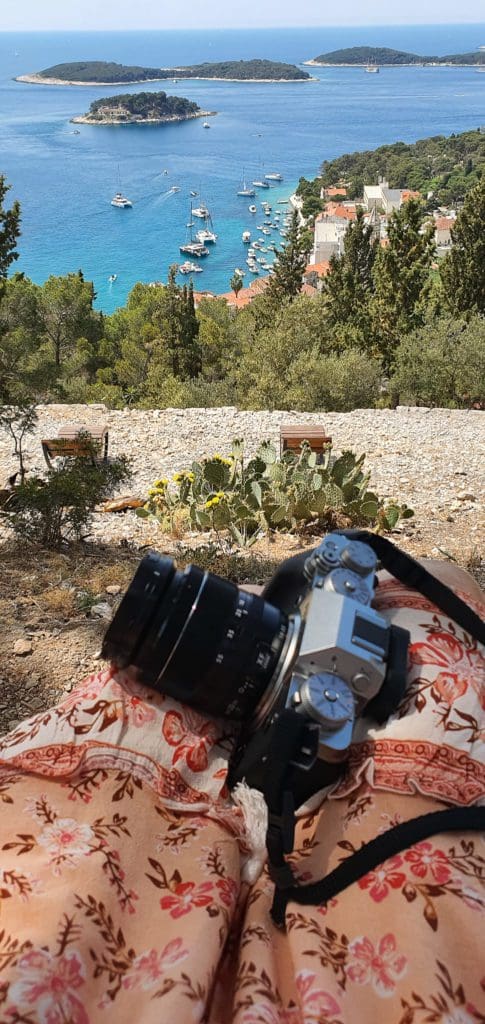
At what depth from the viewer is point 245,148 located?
8300 centimetres

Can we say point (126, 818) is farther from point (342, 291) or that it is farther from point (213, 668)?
point (342, 291)

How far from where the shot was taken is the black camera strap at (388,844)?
892mm

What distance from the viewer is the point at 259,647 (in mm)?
1019

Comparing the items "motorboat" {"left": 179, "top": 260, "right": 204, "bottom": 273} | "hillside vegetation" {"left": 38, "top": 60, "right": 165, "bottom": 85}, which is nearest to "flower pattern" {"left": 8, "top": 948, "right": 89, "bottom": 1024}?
"motorboat" {"left": 179, "top": 260, "right": 204, "bottom": 273}

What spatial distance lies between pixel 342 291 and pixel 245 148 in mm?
73346

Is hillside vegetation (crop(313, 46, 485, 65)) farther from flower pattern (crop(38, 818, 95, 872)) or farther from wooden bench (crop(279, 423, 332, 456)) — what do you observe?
flower pattern (crop(38, 818, 95, 872))

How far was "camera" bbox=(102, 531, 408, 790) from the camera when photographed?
0.94 meters

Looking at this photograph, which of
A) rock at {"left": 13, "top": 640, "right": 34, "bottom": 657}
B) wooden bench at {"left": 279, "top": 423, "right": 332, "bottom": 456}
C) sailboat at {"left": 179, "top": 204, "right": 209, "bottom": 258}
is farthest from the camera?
sailboat at {"left": 179, "top": 204, "right": 209, "bottom": 258}

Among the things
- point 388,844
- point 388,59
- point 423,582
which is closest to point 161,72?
point 388,59

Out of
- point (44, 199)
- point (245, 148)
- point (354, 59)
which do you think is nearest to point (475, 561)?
point (44, 199)

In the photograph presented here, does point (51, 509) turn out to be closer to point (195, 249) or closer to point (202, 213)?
point (195, 249)

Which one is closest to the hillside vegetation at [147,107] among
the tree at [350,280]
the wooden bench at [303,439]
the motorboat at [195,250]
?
the motorboat at [195,250]

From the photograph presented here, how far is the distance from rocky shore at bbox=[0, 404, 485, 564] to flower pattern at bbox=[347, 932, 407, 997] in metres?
3.08

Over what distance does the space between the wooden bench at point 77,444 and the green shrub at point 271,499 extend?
6.03 ft
